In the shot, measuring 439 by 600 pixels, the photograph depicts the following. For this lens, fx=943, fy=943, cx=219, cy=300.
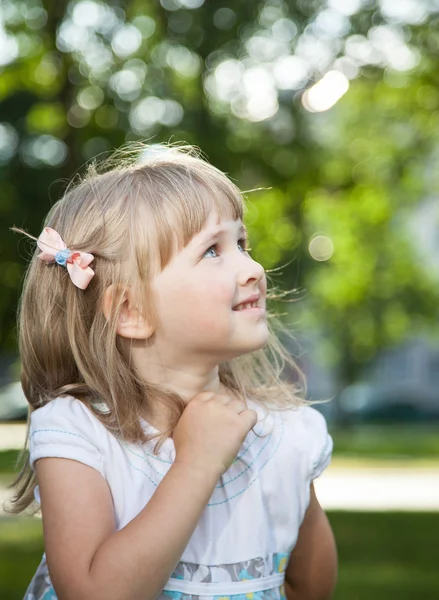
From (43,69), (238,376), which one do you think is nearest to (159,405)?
(238,376)

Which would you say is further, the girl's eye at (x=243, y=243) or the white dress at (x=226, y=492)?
the girl's eye at (x=243, y=243)

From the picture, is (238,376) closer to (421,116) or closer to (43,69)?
(43,69)

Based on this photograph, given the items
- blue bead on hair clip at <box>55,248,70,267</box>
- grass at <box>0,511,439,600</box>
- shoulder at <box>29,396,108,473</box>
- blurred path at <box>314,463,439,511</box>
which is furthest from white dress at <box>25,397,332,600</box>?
blurred path at <box>314,463,439,511</box>

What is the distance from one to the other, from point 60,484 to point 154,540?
0.89 ft

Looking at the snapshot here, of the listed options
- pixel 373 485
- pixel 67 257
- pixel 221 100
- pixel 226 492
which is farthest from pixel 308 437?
pixel 373 485

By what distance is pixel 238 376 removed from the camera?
8.93ft

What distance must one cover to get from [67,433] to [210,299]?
18.5 inches

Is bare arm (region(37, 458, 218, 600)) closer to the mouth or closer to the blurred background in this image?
the mouth

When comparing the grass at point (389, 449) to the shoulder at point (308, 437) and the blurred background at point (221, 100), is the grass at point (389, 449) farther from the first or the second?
the shoulder at point (308, 437)

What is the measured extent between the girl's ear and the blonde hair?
1 centimetres

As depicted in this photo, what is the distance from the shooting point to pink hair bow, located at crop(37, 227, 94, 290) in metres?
2.36

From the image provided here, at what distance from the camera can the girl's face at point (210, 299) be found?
2.31 meters

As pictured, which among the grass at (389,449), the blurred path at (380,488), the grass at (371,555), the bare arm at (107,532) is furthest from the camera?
the grass at (389,449)

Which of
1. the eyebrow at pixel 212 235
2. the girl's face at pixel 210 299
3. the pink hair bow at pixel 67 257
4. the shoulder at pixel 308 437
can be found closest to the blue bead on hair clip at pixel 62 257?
the pink hair bow at pixel 67 257
